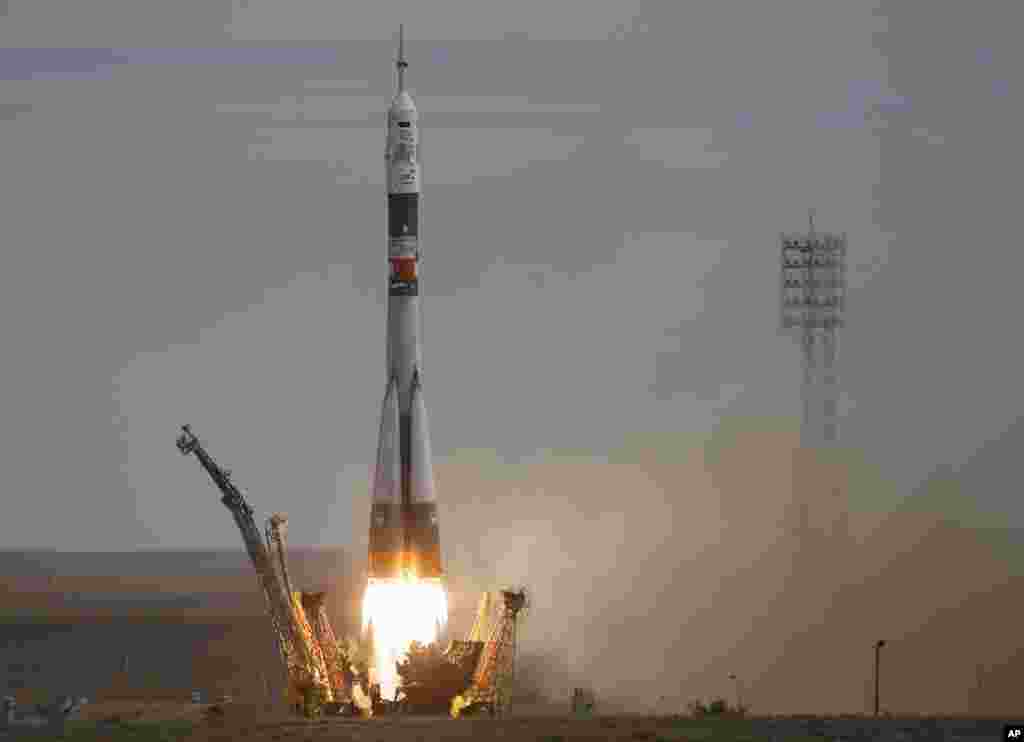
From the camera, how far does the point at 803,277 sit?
574 feet

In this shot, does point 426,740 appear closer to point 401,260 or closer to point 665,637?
point 401,260

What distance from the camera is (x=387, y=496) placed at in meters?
152

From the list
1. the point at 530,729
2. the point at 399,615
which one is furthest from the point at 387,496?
the point at 530,729

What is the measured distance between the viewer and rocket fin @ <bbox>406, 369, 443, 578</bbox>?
151m

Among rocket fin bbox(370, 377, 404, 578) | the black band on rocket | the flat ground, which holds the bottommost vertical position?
the flat ground

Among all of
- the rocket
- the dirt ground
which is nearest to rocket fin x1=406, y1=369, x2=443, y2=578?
the rocket

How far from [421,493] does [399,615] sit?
5701mm

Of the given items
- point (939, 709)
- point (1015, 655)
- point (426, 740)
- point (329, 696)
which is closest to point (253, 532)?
point (329, 696)

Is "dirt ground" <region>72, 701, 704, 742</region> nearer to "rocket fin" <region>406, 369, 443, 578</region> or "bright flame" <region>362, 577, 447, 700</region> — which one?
"bright flame" <region>362, 577, 447, 700</region>

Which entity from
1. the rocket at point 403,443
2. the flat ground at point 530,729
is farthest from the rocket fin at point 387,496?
the flat ground at point 530,729

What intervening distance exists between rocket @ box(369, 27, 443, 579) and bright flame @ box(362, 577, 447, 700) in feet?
1.80

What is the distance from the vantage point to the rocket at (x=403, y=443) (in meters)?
150

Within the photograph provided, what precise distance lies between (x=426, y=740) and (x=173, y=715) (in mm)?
18578

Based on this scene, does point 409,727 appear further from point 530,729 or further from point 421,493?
point 421,493
